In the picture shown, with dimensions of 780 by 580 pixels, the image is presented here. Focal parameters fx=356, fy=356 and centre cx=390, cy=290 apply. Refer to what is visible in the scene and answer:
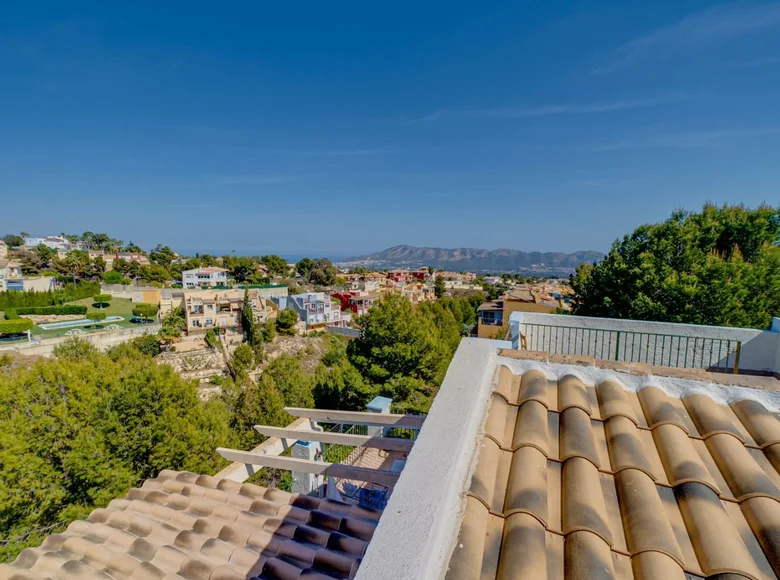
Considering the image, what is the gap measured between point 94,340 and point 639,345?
128 ft

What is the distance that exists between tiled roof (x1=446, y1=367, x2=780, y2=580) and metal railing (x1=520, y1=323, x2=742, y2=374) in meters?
4.26

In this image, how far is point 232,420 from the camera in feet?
58.0

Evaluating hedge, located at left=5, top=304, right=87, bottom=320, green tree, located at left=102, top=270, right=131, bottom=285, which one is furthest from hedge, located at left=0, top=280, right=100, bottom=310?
green tree, located at left=102, top=270, right=131, bottom=285

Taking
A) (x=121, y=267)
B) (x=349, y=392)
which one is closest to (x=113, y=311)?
(x=121, y=267)

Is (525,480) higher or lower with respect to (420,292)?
higher

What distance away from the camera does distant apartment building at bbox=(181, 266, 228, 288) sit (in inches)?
2199

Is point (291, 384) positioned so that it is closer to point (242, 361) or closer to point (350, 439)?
point (242, 361)

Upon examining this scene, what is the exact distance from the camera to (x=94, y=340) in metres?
30.8

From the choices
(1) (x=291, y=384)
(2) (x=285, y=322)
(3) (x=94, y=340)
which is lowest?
(2) (x=285, y=322)

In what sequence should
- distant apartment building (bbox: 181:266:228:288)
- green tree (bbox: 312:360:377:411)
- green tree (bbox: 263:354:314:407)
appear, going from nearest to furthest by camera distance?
green tree (bbox: 312:360:377:411)
green tree (bbox: 263:354:314:407)
distant apartment building (bbox: 181:266:228:288)

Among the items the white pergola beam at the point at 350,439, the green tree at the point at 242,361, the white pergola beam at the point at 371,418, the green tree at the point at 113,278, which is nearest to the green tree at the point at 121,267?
the green tree at the point at 113,278

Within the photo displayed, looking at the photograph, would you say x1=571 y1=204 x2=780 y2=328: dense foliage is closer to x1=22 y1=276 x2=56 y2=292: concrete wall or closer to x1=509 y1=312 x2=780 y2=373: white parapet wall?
x1=509 y1=312 x2=780 y2=373: white parapet wall

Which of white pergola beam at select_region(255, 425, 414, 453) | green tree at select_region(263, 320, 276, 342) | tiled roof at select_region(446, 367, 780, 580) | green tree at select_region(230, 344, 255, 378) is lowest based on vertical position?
green tree at select_region(230, 344, 255, 378)

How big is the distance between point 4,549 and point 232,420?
903 cm
